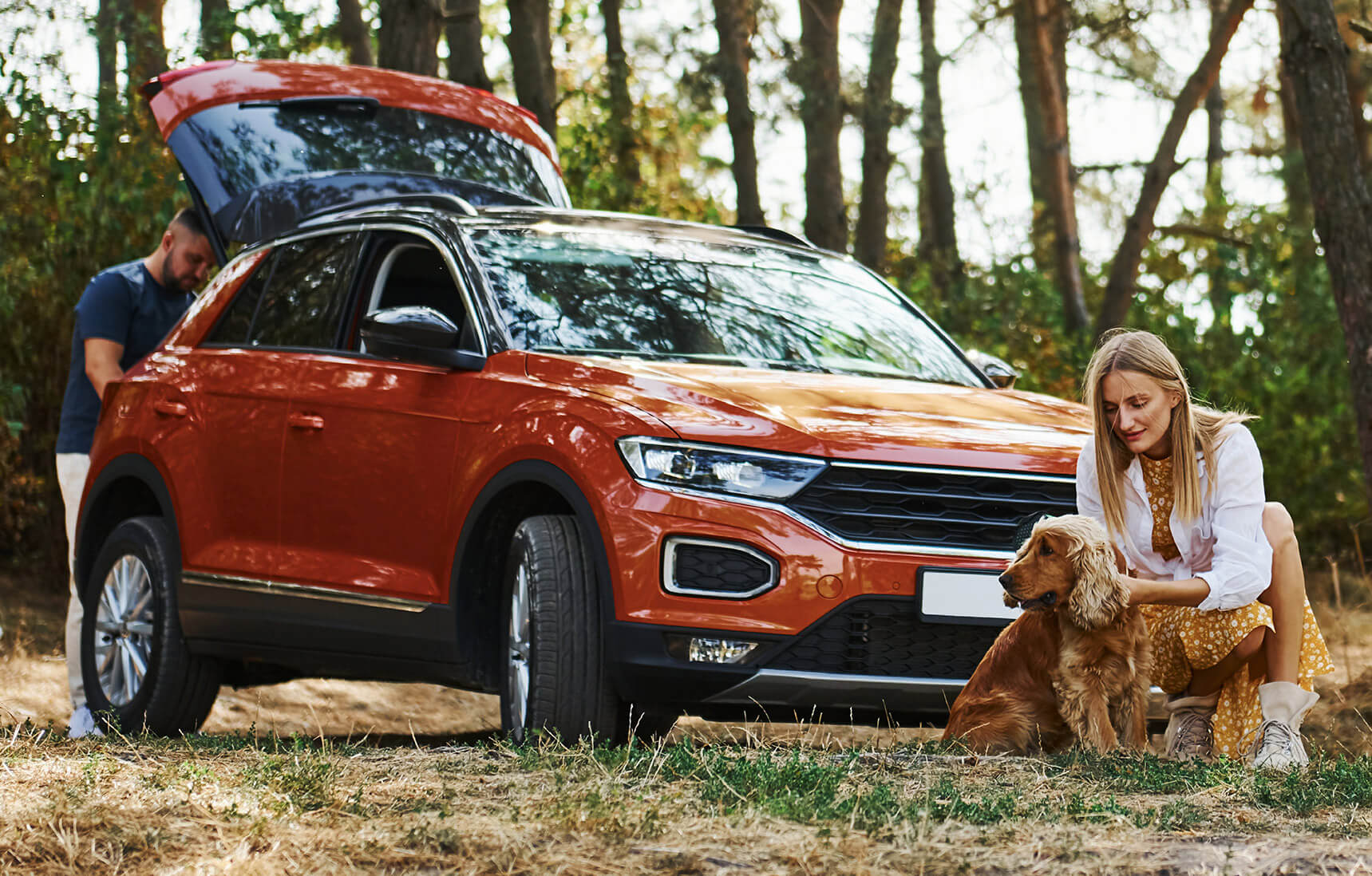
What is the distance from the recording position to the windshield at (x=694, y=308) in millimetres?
5664

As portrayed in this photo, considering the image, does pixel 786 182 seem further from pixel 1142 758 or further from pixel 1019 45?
pixel 1142 758

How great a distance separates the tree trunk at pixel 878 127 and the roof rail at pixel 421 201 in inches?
352

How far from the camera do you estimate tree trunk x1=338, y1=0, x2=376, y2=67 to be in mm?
19297

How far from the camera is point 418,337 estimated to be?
5.46 m

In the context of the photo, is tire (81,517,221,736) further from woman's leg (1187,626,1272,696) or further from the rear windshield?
woman's leg (1187,626,1272,696)

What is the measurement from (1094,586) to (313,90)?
5.35m

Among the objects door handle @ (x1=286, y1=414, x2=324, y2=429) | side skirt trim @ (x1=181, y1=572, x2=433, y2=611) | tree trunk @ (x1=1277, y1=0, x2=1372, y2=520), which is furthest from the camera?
tree trunk @ (x1=1277, y1=0, x2=1372, y2=520)

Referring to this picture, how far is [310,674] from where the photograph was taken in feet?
20.7

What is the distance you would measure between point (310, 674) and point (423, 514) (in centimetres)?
115

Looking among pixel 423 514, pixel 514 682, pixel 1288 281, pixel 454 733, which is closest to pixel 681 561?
pixel 514 682

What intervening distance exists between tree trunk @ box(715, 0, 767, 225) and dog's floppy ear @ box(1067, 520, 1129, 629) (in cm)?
1073

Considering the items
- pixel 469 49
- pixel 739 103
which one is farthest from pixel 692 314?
pixel 739 103

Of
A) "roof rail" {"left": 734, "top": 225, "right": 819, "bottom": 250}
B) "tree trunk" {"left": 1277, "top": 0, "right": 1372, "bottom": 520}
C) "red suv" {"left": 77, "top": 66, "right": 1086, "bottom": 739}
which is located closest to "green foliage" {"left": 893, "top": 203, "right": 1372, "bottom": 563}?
"tree trunk" {"left": 1277, "top": 0, "right": 1372, "bottom": 520}

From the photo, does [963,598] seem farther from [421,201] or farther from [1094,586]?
[421,201]
